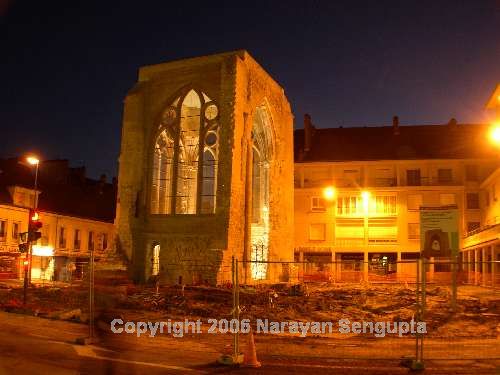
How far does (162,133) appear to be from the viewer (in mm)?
33750

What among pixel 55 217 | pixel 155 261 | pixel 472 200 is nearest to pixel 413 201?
pixel 472 200

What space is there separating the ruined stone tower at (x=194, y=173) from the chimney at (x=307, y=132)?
47.9ft

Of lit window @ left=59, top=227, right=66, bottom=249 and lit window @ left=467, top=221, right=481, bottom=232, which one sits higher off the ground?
lit window @ left=467, top=221, right=481, bottom=232

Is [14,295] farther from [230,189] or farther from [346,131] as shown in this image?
[346,131]

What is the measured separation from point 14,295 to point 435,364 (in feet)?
57.8

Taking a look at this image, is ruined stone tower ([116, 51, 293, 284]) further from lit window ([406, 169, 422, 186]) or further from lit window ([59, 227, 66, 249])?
lit window ([406, 169, 422, 186])

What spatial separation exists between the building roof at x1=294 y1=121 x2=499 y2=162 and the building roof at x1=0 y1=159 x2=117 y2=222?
2050 centimetres

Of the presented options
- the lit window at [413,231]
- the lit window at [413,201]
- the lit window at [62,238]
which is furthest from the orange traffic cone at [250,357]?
the lit window at [413,201]

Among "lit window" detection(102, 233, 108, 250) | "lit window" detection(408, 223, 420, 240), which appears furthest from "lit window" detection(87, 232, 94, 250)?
"lit window" detection(408, 223, 420, 240)

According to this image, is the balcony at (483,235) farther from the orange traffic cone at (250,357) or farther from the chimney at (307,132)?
the orange traffic cone at (250,357)

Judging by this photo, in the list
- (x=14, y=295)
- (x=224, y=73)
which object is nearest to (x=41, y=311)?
(x=14, y=295)

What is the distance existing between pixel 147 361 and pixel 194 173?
27.6m

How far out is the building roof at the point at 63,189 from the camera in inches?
1721

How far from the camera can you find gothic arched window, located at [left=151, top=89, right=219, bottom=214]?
31656mm
